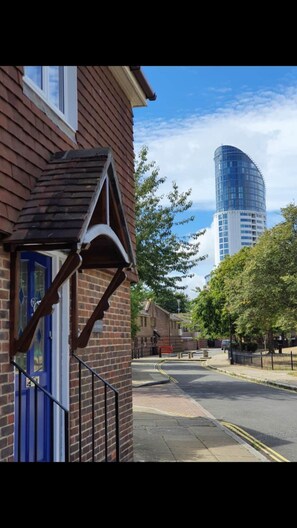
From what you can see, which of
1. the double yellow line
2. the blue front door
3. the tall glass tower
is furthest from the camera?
the tall glass tower

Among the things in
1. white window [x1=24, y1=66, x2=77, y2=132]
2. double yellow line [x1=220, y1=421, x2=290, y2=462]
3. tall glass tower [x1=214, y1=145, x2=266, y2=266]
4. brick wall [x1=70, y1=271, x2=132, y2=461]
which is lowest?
double yellow line [x1=220, y1=421, x2=290, y2=462]

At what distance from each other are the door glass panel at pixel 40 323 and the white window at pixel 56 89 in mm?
1446

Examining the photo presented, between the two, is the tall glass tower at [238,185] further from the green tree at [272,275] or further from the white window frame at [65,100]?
the white window frame at [65,100]

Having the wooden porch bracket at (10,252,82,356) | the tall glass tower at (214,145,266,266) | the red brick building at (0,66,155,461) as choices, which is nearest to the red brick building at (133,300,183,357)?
the red brick building at (0,66,155,461)

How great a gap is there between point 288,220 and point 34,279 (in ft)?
85.2

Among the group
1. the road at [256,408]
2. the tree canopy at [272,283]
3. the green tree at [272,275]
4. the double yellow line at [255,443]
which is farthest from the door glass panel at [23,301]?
the green tree at [272,275]

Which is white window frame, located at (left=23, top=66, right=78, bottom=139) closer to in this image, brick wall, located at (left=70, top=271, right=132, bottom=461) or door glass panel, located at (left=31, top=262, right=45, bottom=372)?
door glass panel, located at (left=31, top=262, right=45, bottom=372)

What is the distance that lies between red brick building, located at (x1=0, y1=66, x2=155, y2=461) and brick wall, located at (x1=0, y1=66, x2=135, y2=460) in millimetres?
14

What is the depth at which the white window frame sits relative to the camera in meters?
4.46

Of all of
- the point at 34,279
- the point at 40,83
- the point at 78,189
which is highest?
the point at 40,83

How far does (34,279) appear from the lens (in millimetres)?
4566
